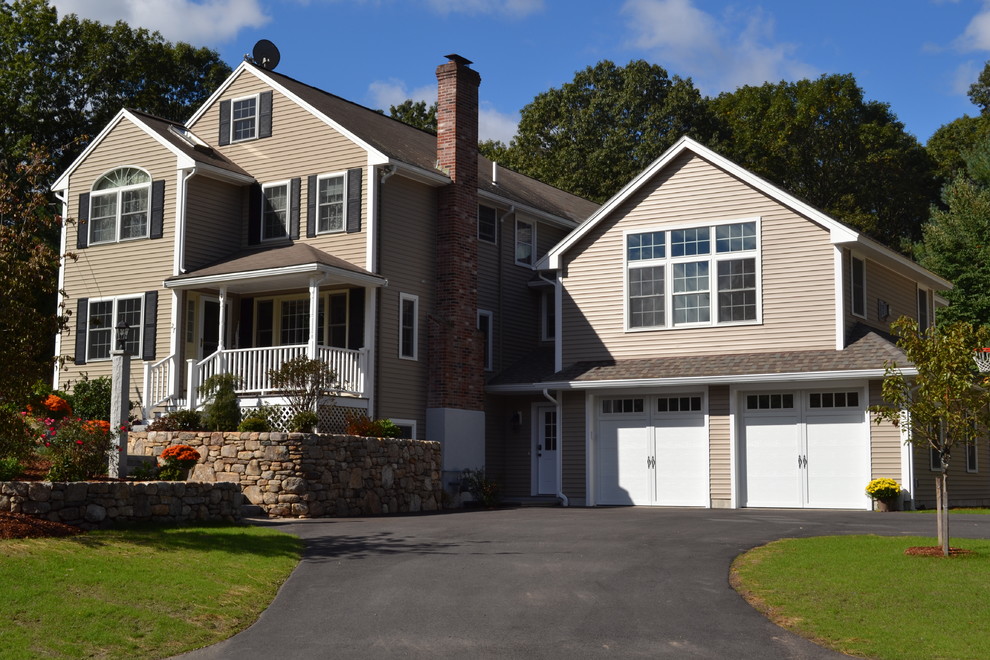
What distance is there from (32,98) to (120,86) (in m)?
3.24

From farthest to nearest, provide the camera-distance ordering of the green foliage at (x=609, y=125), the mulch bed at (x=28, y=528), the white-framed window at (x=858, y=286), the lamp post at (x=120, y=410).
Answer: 1. the green foliage at (x=609, y=125)
2. the white-framed window at (x=858, y=286)
3. the lamp post at (x=120, y=410)
4. the mulch bed at (x=28, y=528)

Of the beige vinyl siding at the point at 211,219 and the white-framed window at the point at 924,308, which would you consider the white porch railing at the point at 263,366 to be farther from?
the white-framed window at the point at 924,308

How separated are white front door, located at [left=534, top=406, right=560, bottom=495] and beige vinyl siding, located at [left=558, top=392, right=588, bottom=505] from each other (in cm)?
127

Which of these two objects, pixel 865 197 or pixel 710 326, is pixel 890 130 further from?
pixel 710 326

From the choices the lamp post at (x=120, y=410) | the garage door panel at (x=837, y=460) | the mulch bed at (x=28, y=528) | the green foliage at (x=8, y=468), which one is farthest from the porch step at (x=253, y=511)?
the garage door panel at (x=837, y=460)

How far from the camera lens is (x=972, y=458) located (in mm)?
25109

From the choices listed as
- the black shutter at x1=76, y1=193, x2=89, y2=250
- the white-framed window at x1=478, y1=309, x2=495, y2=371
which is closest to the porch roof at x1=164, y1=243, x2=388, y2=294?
the black shutter at x1=76, y1=193, x2=89, y2=250

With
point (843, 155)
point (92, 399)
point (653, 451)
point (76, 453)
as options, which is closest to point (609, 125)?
point (843, 155)

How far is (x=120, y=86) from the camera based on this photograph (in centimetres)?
3831

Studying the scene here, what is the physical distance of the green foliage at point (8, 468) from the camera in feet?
48.6

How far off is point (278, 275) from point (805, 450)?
11.5m

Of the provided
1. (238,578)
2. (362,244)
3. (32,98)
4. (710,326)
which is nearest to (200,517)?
(238,578)

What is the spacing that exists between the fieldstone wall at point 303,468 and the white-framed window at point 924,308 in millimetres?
14846

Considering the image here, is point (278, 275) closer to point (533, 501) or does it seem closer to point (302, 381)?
point (302, 381)
